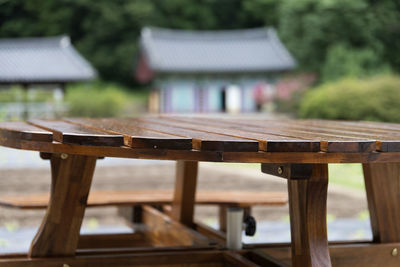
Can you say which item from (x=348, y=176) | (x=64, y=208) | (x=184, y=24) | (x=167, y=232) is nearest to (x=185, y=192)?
(x=167, y=232)

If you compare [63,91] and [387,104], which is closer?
[387,104]

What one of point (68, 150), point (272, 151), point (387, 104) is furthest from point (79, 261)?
point (387, 104)

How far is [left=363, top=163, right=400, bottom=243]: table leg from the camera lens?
2033mm

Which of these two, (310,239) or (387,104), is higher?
(387,104)

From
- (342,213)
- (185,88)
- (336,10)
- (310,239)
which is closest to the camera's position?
(310,239)

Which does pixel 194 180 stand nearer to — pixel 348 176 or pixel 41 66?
pixel 348 176

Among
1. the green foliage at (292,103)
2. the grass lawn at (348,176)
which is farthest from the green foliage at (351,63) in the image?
the grass lawn at (348,176)

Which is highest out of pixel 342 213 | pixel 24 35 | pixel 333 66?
pixel 24 35

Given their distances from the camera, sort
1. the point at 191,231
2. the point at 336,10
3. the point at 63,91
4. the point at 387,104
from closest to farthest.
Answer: the point at 191,231 < the point at 387,104 < the point at 336,10 < the point at 63,91

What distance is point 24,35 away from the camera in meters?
27.1

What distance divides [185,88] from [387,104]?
39.9 feet

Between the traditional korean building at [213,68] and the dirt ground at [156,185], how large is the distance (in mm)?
15365

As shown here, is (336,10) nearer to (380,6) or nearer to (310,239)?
(380,6)

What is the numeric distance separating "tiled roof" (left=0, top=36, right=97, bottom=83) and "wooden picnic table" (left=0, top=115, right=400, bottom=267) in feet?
63.0
